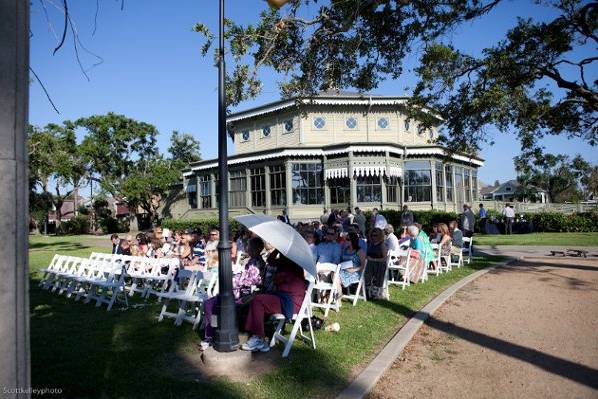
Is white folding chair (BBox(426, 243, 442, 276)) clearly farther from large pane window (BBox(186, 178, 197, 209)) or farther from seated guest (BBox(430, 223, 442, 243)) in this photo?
large pane window (BBox(186, 178, 197, 209))

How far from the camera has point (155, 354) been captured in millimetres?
5449

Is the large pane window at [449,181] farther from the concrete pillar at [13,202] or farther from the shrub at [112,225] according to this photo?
the shrub at [112,225]

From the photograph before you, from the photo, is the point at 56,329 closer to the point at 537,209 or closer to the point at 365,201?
the point at 365,201

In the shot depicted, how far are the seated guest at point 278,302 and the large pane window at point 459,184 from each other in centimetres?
2724

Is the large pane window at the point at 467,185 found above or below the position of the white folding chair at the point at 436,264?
above

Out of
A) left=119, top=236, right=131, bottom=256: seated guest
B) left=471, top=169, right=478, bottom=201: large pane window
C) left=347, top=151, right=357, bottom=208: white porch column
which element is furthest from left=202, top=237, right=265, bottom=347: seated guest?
left=471, top=169, right=478, bottom=201: large pane window

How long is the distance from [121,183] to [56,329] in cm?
3746

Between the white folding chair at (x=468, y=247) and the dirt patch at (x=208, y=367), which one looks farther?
the white folding chair at (x=468, y=247)

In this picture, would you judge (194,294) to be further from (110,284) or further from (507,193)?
(507,193)

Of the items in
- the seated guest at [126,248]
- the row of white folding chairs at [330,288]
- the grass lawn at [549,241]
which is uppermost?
the seated guest at [126,248]

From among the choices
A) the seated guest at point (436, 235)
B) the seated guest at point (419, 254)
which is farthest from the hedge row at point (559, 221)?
the seated guest at point (419, 254)

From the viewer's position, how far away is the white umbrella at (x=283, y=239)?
5254mm

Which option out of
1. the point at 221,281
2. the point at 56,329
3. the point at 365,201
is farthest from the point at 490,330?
the point at 365,201

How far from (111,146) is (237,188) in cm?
2031
